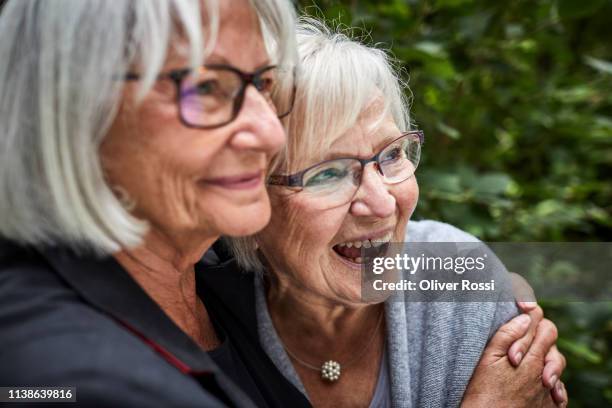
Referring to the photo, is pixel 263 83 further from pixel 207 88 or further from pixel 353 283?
pixel 353 283

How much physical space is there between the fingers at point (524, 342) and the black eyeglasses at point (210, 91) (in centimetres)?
Answer: 98

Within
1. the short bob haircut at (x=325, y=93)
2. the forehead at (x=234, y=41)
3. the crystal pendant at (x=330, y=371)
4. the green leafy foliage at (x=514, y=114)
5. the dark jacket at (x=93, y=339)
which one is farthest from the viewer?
the green leafy foliage at (x=514, y=114)

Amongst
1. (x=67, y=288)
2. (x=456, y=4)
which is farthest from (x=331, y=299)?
(x=456, y=4)

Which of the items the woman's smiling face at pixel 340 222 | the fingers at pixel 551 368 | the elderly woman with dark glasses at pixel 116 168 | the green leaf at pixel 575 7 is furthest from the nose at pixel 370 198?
the green leaf at pixel 575 7

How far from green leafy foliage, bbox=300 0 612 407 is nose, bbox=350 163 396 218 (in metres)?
0.52

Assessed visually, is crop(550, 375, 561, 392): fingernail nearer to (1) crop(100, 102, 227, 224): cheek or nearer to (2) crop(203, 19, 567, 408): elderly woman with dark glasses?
(2) crop(203, 19, 567, 408): elderly woman with dark glasses

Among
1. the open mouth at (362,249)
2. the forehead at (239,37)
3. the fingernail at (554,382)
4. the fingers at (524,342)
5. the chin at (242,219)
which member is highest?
the forehead at (239,37)

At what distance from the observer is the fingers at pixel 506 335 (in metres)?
1.70

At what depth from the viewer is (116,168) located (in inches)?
47.2

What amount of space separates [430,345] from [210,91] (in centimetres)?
96

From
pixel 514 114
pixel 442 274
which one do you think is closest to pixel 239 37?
pixel 442 274

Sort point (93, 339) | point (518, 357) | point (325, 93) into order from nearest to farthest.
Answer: point (93, 339)
point (325, 93)
point (518, 357)

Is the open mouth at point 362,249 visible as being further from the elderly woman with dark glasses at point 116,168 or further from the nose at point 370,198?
the elderly woman with dark glasses at point 116,168

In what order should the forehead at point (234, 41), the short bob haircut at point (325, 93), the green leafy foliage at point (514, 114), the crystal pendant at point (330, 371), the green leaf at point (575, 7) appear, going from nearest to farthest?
the forehead at point (234, 41) → the short bob haircut at point (325, 93) → the crystal pendant at point (330, 371) → the green leaf at point (575, 7) → the green leafy foliage at point (514, 114)
